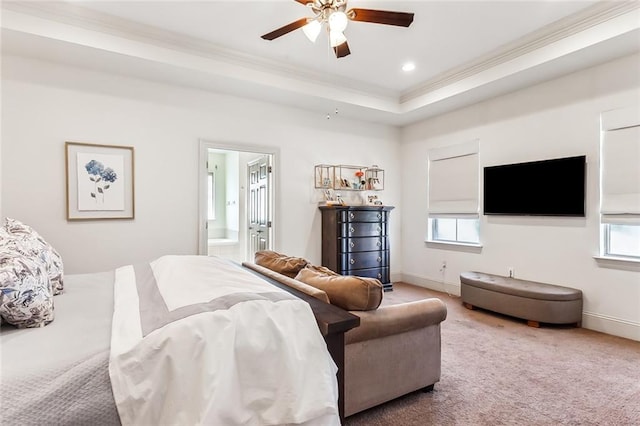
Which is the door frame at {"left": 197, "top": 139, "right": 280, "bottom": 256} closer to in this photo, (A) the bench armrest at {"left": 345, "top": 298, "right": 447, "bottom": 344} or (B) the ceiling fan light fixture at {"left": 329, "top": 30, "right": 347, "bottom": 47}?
(B) the ceiling fan light fixture at {"left": 329, "top": 30, "right": 347, "bottom": 47}

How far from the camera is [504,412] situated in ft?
6.73

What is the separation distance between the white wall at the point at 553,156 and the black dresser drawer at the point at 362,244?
95cm

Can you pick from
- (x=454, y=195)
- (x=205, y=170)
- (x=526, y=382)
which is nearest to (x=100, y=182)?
(x=205, y=170)

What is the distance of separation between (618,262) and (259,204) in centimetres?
436

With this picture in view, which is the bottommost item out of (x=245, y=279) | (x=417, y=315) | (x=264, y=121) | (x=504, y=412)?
(x=504, y=412)

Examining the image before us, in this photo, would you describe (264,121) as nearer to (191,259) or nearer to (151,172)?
(151,172)

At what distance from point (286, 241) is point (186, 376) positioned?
3.57 meters

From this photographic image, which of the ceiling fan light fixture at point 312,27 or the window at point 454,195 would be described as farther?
the window at point 454,195

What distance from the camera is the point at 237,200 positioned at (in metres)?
6.66

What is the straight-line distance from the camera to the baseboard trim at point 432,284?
16.3 feet

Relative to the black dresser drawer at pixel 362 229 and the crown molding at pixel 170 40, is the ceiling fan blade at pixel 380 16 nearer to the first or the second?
the crown molding at pixel 170 40

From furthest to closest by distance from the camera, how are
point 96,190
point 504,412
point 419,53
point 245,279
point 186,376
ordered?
point 419,53 < point 96,190 < point 504,412 < point 245,279 < point 186,376

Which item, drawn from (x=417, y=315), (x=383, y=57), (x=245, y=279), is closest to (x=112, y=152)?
(x=245, y=279)

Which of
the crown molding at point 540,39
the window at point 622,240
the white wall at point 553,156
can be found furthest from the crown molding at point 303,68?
the window at point 622,240
